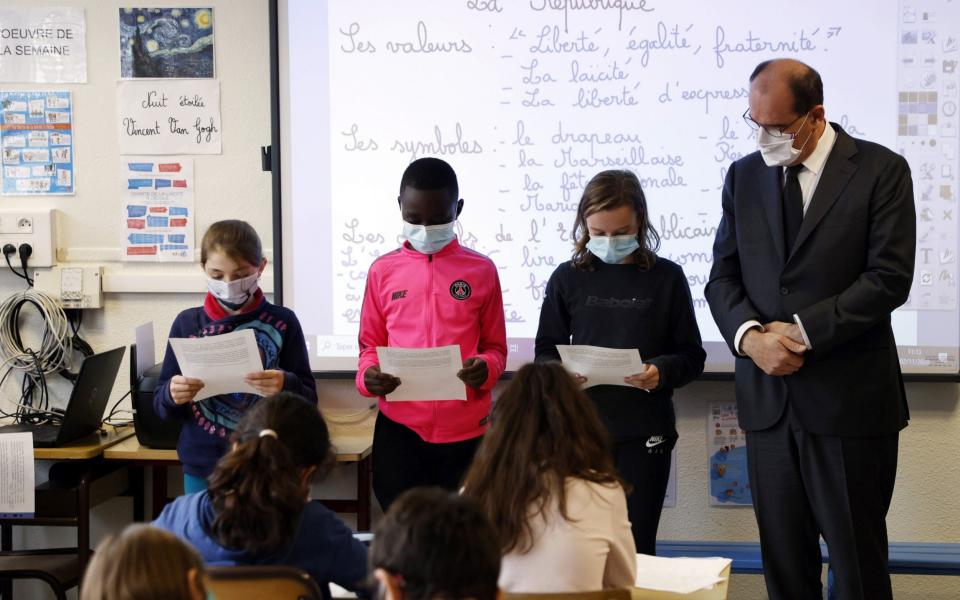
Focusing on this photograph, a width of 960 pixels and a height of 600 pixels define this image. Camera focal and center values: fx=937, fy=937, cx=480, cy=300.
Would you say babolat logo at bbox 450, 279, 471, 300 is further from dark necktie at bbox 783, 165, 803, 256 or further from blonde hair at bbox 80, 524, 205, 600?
blonde hair at bbox 80, 524, 205, 600

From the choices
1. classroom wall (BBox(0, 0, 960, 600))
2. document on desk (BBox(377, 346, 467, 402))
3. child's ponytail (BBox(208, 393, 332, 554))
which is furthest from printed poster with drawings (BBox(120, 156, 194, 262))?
child's ponytail (BBox(208, 393, 332, 554))

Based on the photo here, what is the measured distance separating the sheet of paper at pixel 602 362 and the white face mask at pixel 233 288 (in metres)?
0.89

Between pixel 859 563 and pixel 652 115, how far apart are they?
1653 mm

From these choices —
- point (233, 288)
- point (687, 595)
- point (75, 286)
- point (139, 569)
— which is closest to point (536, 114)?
point (233, 288)

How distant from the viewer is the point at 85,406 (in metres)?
3.19

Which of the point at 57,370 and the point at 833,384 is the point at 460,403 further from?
the point at 57,370

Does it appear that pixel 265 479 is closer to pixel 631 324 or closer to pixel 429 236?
pixel 429 236

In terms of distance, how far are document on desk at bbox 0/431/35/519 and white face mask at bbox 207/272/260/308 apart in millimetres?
907

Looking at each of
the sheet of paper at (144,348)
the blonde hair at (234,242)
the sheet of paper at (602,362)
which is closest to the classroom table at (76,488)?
the sheet of paper at (144,348)

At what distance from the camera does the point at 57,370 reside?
141 inches

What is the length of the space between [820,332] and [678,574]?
75 cm

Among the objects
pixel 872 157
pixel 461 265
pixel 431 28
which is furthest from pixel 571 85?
pixel 872 157

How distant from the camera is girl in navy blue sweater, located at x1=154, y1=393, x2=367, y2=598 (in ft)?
5.44

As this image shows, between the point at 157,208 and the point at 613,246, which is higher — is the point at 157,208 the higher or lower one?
the higher one
